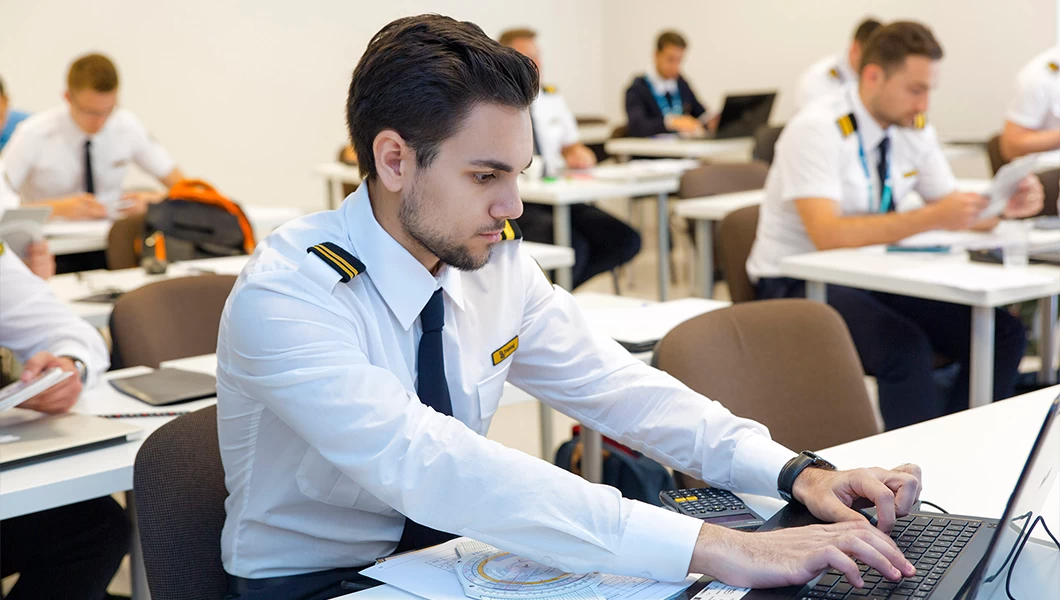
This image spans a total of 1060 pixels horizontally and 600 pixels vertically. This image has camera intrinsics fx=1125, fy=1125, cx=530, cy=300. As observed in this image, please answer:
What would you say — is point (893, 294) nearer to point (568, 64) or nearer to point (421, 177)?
point (421, 177)

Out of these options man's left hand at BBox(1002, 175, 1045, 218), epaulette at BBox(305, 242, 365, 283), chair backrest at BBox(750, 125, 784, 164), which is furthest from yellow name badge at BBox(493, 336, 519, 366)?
chair backrest at BBox(750, 125, 784, 164)

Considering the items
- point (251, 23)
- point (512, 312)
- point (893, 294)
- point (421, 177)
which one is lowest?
point (893, 294)

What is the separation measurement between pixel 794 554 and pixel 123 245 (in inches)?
121

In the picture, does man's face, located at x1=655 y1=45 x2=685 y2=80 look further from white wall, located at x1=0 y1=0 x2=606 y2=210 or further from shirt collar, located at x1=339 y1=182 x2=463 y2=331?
shirt collar, located at x1=339 y1=182 x2=463 y2=331

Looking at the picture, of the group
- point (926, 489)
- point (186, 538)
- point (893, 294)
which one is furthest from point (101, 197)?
point (926, 489)

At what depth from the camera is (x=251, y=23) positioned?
7.39m

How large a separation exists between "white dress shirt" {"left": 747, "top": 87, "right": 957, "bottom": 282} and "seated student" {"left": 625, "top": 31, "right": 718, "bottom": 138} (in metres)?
4.16

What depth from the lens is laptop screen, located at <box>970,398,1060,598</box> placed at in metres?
0.92

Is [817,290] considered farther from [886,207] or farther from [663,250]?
[663,250]

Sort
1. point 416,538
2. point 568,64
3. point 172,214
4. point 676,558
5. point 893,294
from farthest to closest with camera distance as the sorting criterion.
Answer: point 568,64 < point 172,214 < point 893,294 < point 416,538 < point 676,558

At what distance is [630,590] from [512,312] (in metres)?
0.48

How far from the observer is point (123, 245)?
368 cm

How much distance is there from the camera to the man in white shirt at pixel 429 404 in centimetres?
112

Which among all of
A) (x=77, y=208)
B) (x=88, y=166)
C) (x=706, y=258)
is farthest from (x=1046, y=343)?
(x=88, y=166)
